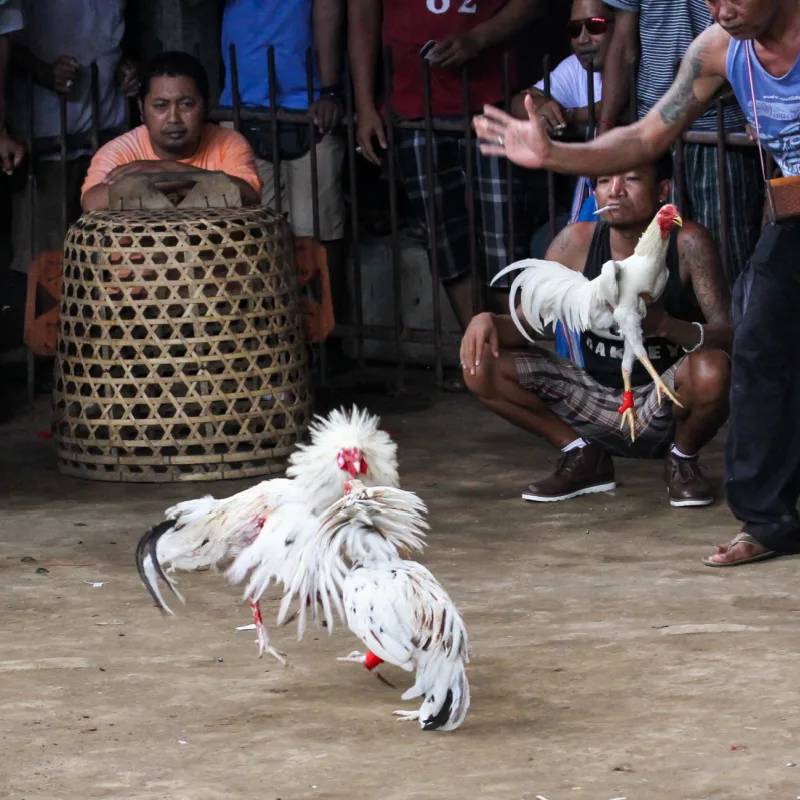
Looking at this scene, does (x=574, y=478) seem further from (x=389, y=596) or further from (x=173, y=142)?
(x=389, y=596)

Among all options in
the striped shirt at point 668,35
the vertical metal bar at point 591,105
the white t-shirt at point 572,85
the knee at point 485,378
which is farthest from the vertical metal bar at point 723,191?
the knee at point 485,378

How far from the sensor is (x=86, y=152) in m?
7.65

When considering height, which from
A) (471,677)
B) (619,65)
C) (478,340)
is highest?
(619,65)

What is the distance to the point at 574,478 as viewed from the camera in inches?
228

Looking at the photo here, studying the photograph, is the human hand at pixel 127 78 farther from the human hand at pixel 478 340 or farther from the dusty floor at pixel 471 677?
the human hand at pixel 478 340

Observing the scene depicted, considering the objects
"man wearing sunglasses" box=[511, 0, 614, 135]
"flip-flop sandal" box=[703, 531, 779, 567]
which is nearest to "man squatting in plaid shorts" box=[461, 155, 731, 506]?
"flip-flop sandal" box=[703, 531, 779, 567]

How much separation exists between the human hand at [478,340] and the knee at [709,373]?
24.6 inches

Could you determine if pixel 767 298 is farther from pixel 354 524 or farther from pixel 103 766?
pixel 103 766

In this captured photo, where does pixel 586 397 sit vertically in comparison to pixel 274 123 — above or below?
below

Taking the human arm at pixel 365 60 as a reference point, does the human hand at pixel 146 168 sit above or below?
below

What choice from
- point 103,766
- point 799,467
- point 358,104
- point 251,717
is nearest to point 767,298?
point 799,467

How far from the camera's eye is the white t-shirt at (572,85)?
22.9 ft

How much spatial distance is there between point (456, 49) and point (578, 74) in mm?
494

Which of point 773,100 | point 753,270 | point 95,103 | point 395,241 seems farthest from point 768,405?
point 95,103
